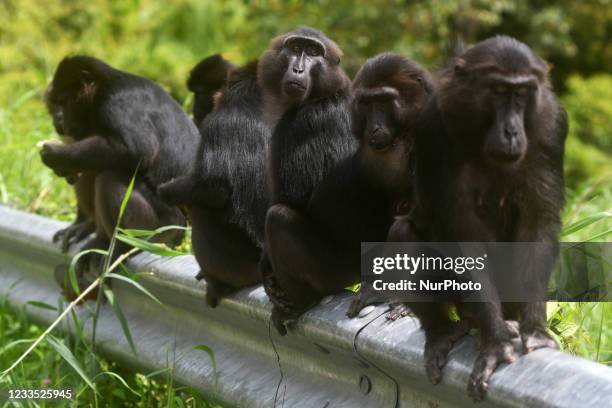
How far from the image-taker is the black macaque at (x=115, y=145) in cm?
585

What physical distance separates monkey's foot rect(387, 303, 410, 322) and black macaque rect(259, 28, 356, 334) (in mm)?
549

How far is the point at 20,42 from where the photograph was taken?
1447cm

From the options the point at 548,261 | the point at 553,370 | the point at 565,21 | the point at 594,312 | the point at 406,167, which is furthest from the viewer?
the point at 565,21

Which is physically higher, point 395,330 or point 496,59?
point 496,59

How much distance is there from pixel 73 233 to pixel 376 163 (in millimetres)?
2691

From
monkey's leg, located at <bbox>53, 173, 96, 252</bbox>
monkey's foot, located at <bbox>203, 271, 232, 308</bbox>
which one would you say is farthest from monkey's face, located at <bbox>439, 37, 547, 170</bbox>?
monkey's leg, located at <bbox>53, 173, 96, 252</bbox>

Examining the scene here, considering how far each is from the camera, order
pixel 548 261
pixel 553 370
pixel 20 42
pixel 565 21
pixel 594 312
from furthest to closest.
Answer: pixel 565 21
pixel 20 42
pixel 594 312
pixel 548 261
pixel 553 370

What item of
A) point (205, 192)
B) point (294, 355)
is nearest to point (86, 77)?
point (205, 192)

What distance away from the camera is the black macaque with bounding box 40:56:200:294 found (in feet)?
19.2

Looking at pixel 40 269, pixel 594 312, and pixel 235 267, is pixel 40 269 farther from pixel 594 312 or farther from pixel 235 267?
pixel 594 312

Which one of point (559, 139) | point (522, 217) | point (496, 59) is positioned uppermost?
point (496, 59)

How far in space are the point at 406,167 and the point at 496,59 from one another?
87 centimetres

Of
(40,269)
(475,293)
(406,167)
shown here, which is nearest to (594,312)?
(406,167)

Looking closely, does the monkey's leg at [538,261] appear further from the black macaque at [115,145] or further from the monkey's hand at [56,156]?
the monkey's hand at [56,156]
